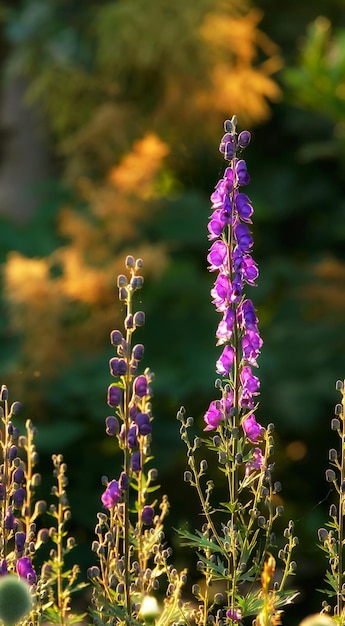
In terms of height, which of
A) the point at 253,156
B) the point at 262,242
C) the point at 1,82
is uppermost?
the point at 1,82

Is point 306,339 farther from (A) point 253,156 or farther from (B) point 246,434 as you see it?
(B) point 246,434

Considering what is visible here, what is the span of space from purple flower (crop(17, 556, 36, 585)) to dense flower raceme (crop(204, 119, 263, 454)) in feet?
1.11

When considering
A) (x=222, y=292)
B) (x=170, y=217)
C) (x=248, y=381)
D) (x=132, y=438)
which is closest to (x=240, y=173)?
(x=222, y=292)

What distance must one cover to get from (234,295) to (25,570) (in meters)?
0.52

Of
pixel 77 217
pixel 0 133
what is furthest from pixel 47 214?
pixel 0 133

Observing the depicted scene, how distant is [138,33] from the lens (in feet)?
24.3

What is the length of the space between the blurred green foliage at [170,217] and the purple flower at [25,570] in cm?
347

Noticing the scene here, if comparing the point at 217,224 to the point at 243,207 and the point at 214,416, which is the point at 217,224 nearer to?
the point at 243,207

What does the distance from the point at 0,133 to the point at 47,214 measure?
1345 millimetres

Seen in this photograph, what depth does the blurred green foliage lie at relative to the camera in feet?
18.6

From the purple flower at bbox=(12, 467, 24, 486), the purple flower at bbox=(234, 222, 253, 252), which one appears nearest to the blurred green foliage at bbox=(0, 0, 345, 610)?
the purple flower at bbox=(12, 467, 24, 486)

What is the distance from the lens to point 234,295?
5.39ft

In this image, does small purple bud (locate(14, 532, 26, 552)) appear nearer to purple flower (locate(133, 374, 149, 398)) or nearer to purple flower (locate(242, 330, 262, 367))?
purple flower (locate(133, 374, 149, 398))

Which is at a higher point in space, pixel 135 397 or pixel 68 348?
pixel 68 348
